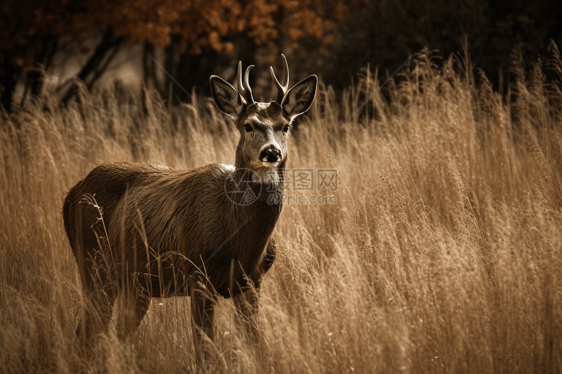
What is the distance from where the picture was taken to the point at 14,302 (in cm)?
391

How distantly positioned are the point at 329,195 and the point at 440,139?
1.27m

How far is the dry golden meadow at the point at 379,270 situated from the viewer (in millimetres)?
2695

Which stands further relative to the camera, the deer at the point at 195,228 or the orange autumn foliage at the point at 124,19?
the orange autumn foliage at the point at 124,19

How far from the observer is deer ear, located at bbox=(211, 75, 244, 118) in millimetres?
3814

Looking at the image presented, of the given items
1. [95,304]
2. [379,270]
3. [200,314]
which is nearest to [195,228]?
[200,314]

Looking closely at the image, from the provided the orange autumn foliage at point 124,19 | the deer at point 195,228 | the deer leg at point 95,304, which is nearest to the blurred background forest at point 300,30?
the orange autumn foliage at point 124,19

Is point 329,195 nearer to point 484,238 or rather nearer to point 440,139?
point 440,139

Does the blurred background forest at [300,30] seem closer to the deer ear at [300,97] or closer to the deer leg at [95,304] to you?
the deer ear at [300,97]

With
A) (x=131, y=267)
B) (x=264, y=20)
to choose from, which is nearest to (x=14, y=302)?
(x=131, y=267)

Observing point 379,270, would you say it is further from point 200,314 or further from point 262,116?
point 262,116

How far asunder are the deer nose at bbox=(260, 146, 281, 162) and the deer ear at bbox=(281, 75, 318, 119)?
0.64 metres

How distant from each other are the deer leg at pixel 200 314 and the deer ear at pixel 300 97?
1.47 meters

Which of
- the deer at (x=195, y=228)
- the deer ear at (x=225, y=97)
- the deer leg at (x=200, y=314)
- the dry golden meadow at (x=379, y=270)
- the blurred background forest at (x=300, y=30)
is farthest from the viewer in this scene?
the blurred background forest at (x=300, y=30)

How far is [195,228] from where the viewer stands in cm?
346
